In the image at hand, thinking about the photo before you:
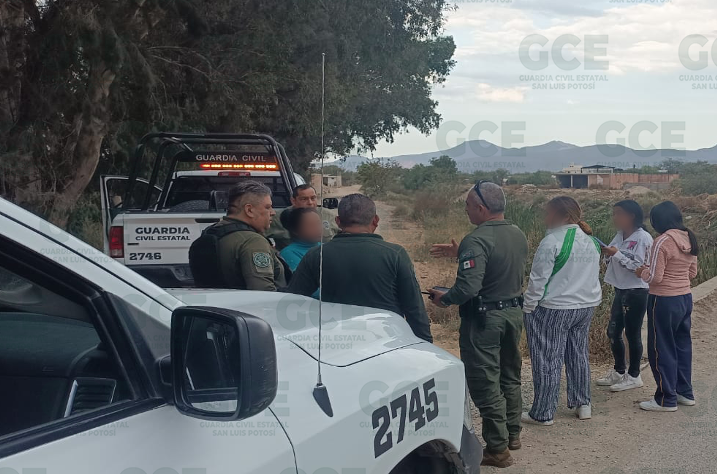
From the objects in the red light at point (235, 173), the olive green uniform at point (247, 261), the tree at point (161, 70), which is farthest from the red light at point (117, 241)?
the olive green uniform at point (247, 261)

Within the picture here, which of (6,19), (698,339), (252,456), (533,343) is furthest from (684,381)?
(6,19)

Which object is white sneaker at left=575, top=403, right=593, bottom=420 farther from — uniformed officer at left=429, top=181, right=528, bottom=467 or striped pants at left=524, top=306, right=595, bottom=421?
uniformed officer at left=429, top=181, right=528, bottom=467

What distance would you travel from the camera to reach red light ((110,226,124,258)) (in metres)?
7.27

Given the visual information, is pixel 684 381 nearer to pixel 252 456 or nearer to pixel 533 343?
pixel 533 343

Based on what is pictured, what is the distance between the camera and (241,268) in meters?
4.48

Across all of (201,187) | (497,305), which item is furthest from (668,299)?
(201,187)

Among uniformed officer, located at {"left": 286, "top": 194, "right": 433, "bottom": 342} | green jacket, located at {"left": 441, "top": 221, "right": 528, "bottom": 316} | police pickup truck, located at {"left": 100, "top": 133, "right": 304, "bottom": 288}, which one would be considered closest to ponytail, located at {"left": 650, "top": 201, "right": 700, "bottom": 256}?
green jacket, located at {"left": 441, "top": 221, "right": 528, "bottom": 316}

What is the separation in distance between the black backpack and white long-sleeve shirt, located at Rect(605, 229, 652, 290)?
122 inches

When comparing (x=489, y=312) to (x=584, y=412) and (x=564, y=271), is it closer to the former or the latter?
(x=564, y=271)

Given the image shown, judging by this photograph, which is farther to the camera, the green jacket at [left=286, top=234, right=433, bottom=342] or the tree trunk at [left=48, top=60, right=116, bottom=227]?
the tree trunk at [left=48, top=60, right=116, bottom=227]

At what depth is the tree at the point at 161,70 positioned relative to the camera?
9281 millimetres

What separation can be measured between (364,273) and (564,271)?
1.92 metres

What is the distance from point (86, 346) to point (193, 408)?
1.60ft

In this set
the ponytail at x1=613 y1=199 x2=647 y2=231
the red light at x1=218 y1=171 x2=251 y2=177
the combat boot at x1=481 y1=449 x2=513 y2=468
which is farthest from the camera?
the red light at x1=218 y1=171 x2=251 y2=177
